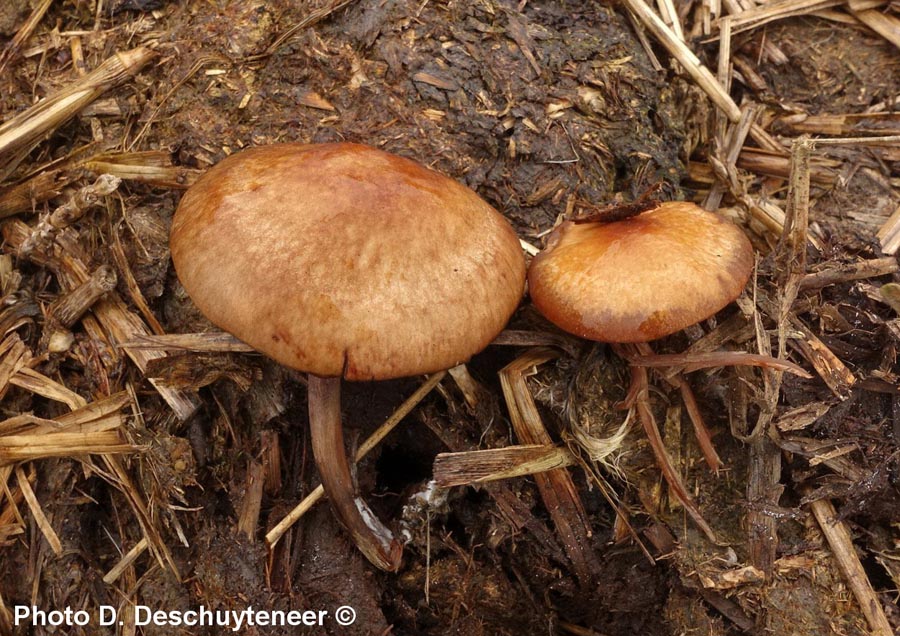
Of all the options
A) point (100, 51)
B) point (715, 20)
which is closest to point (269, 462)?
point (100, 51)

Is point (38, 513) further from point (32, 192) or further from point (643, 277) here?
point (643, 277)

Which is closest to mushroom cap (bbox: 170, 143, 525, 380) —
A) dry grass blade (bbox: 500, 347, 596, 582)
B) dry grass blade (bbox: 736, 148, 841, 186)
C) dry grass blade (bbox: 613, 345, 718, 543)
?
dry grass blade (bbox: 500, 347, 596, 582)

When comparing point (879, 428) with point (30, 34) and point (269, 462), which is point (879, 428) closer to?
point (269, 462)

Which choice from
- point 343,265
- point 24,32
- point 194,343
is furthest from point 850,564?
point 24,32

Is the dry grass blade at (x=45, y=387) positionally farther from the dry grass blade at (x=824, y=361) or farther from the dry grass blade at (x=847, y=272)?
the dry grass blade at (x=847, y=272)

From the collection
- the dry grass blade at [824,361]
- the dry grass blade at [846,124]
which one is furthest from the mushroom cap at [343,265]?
the dry grass blade at [846,124]
